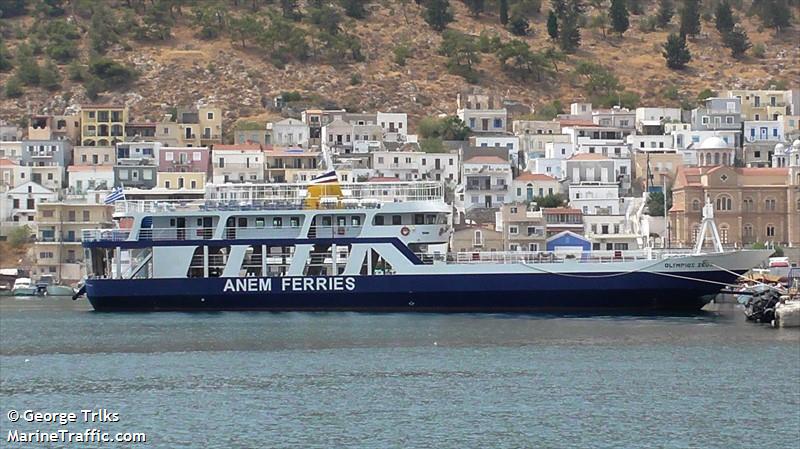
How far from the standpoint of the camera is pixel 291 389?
42.9 metres

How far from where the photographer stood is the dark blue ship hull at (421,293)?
208ft

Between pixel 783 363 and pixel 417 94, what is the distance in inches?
3035

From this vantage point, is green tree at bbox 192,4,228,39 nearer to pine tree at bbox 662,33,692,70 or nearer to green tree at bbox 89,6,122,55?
green tree at bbox 89,6,122,55

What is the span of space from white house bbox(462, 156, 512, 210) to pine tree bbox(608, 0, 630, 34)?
40.2 meters

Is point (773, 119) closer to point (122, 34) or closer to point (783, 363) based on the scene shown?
point (122, 34)

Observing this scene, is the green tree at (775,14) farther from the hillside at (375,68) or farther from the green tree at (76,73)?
the green tree at (76,73)

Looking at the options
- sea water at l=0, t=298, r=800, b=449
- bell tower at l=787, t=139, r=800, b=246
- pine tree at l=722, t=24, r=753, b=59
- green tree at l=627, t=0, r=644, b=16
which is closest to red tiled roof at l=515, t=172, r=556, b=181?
bell tower at l=787, t=139, r=800, b=246

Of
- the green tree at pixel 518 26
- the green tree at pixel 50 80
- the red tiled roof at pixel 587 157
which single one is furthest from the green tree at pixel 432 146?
the green tree at pixel 518 26

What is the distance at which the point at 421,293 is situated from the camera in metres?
64.3

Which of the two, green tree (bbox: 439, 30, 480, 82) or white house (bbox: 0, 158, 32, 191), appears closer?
white house (bbox: 0, 158, 32, 191)

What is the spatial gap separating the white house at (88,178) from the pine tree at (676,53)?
44294 mm

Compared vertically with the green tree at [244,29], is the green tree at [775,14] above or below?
above

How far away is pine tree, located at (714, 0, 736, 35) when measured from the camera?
134250 millimetres

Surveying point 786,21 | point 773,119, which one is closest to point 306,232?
point 773,119
